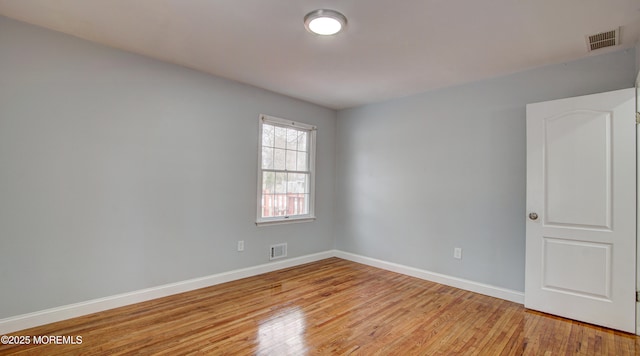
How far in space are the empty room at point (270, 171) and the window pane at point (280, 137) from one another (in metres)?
0.22

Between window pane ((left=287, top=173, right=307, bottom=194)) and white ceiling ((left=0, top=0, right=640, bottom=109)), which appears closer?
white ceiling ((left=0, top=0, right=640, bottom=109))

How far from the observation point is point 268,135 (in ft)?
13.9

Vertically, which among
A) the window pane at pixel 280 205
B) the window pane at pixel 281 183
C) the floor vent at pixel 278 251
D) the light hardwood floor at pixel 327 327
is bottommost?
the light hardwood floor at pixel 327 327

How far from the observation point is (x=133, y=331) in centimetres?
245

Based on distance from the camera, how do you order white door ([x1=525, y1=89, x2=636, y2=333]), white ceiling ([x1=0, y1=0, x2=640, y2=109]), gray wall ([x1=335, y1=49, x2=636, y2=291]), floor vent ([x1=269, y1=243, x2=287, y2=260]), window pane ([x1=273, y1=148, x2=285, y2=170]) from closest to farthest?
white ceiling ([x1=0, y1=0, x2=640, y2=109]) < white door ([x1=525, y1=89, x2=636, y2=333]) < gray wall ([x1=335, y1=49, x2=636, y2=291]) < floor vent ([x1=269, y1=243, x2=287, y2=260]) < window pane ([x1=273, y1=148, x2=285, y2=170])

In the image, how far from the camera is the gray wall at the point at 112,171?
8.08 ft

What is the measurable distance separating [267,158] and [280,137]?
39cm

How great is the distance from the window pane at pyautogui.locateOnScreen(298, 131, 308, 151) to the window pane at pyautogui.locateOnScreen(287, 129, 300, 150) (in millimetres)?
66

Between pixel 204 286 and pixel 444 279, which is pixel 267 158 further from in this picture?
pixel 444 279

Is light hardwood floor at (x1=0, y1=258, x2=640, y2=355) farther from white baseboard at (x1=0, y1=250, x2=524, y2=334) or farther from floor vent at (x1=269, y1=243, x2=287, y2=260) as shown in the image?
floor vent at (x1=269, y1=243, x2=287, y2=260)

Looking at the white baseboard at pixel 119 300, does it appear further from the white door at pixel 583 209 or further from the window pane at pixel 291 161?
the white door at pixel 583 209

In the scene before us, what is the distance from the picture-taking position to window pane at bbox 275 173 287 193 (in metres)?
4.36

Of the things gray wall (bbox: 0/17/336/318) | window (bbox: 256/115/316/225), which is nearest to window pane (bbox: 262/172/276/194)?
window (bbox: 256/115/316/225)

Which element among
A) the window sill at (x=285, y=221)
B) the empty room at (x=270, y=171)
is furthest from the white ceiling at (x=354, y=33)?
the window sill at (x=285, y=221)
